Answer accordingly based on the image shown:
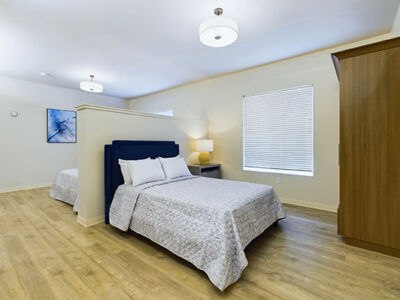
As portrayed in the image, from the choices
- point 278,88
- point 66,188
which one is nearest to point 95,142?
point 66,188

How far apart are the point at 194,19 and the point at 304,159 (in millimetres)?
2848

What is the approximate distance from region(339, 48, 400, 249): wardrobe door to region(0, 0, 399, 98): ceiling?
86cm

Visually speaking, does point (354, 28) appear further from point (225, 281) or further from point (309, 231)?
point (225, 281)

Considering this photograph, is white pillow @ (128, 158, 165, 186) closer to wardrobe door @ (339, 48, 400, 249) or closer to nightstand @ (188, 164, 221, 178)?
nightstand @ (188, 164, 221, 178)

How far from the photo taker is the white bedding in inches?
137

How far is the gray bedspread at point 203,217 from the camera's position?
63.4 inches

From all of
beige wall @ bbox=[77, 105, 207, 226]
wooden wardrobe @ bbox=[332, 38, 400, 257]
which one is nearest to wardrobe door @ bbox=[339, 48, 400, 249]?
wooden wardrobe @ bbox=[332, 38, 400, 257]

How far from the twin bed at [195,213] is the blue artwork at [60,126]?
341 cm

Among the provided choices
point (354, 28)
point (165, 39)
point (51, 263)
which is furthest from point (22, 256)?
point (354, 28)

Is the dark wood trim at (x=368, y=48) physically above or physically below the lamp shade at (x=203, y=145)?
above

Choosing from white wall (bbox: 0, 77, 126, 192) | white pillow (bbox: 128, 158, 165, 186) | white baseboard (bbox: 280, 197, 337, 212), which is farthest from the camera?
white wall (bbox: 0, 77, 126, 192)

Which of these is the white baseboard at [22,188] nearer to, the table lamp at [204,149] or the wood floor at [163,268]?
the wood floor at [163,268]

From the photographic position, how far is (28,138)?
190 inches

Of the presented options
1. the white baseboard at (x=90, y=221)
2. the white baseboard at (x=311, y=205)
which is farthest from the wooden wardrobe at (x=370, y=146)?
the white baseboard at (x=90, y=221)
